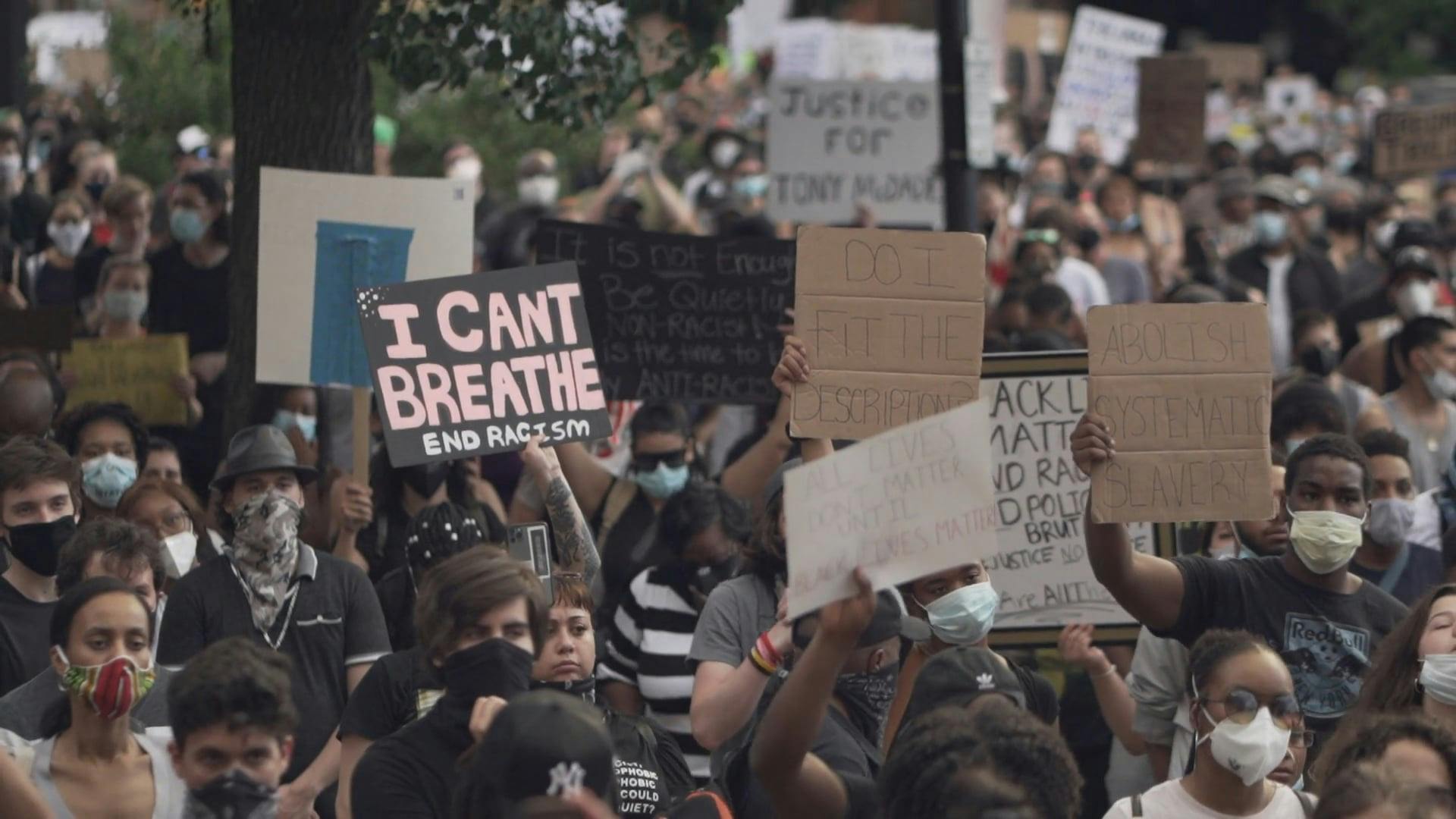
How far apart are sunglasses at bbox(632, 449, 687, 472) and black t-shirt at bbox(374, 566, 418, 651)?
50.8 inches

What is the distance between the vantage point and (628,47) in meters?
8.42

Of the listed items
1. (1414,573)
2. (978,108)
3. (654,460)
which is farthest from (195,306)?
(1414,573)

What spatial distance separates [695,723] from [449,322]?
177 centimetres

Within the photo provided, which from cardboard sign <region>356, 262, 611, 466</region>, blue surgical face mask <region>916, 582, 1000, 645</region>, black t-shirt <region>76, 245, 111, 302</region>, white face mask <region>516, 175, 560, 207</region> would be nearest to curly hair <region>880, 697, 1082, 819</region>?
blue surgical face mask <region>916, 582, 1000, 645</region>

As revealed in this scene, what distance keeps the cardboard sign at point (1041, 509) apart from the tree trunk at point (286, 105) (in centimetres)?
235

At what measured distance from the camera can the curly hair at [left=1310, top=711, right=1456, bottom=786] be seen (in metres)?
4.71

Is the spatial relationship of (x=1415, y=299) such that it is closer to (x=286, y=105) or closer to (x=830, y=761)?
(x=286, y=105)

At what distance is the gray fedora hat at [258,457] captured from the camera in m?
6.90

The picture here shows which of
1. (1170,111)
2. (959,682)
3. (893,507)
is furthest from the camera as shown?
(1170,111)

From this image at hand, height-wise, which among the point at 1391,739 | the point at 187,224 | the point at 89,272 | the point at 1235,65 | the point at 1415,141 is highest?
the point at 1235,65

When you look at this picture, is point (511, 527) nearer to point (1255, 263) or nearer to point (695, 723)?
point (695, 723)

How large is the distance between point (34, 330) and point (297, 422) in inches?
47.4

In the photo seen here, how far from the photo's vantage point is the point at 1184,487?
5.77 metres

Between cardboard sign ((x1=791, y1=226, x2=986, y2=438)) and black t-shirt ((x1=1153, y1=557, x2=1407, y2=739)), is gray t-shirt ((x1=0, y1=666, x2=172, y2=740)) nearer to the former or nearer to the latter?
cardboard sign ((x1=791, y1=226, x2=986, y2=438))
